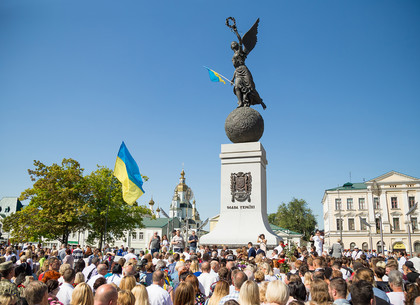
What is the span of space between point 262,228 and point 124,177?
6.84 metres

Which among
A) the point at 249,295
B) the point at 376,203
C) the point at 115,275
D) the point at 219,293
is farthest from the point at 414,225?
the point at 249,295

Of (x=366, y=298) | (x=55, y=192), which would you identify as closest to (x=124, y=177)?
(x=366, y=298)

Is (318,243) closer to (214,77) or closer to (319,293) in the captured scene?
(319,293)

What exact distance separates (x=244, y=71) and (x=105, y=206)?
26.0 m

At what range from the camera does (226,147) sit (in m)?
18.3

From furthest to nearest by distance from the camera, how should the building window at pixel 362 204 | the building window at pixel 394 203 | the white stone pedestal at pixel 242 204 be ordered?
the building window at pixel 362 204 < the building window at pixel 394 203 < the white stone pedestal at pixel 242 204

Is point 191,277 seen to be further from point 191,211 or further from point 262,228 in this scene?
point 191,211

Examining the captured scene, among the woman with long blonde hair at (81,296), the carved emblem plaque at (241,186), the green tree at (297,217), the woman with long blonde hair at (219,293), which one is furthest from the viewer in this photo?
the green tree at (297,217)

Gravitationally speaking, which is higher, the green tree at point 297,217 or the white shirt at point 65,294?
the green tree at point 297,217

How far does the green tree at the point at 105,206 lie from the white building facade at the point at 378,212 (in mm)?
44808

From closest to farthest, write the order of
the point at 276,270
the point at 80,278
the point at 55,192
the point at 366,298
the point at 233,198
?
the point at 366,298 → the point at 80,278 → the point at 276,270 → the point at 233,198 → the point at 55,192

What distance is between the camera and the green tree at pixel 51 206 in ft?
115

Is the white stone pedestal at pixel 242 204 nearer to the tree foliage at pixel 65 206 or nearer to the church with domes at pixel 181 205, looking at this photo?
the tree foliage at pixel 65 206

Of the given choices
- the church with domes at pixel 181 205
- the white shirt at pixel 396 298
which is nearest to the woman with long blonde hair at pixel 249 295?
the white shirt at pixel 396 298
